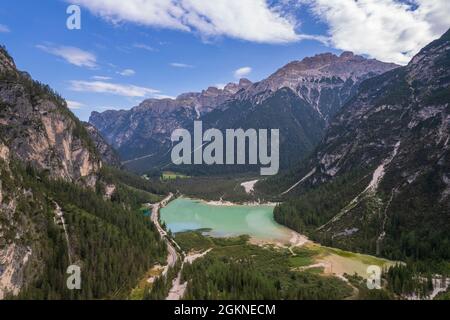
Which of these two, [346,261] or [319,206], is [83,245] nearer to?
[346,261]

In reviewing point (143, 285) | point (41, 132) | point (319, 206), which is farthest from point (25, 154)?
point (319, 206)

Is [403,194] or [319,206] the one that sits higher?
[403,194]

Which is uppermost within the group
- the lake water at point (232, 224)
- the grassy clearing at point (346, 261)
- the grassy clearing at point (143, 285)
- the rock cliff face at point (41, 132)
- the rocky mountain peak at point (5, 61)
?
the rocky mountain peak at point (5, 61)

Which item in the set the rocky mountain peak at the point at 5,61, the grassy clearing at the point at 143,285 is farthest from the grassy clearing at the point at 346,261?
the rocky mountain peak at the point at 5,61

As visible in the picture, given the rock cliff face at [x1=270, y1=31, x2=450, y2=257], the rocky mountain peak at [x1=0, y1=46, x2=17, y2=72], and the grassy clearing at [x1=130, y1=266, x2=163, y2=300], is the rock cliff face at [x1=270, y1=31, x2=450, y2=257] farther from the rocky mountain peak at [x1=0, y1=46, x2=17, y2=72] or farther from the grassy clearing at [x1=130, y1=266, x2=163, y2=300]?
the rocky mountain peak at [x1=0, y1=46, x2=17, y2=72]

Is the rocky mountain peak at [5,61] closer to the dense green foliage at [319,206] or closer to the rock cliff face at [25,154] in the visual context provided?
the rock cliff face at [25,154]

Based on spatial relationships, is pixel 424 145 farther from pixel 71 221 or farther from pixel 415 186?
pixel 71 221

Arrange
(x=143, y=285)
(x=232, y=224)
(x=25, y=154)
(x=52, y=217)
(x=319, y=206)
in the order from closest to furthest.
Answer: (x=143, y=285) → (x=52, y=217) → (x=25, y=154) → (x=232, y=224) → (x=319, y=206)

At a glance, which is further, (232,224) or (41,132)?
(232,224)

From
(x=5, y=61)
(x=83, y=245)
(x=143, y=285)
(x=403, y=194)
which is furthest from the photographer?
(x=5, y=61)

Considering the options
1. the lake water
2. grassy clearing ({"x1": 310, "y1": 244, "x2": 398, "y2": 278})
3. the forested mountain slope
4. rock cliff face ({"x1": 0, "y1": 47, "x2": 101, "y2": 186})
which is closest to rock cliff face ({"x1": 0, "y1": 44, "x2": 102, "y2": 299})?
rock cliff face ({"x1": 0, "y1": 47, "x2": 101, "y2": 186})

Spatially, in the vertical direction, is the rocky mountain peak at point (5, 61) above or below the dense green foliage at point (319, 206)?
above
